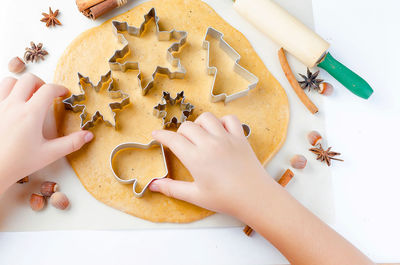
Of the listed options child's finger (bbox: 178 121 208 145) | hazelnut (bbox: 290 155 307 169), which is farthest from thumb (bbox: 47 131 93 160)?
hazelnut (bbox: 290 155 307 169)

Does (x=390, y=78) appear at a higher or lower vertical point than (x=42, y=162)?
higher

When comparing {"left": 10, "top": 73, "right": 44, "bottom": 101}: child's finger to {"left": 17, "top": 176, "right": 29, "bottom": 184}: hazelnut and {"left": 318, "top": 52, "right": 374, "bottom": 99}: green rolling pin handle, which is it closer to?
{"left": 17, "top": 176, "right": 29, "bottom": 184}: hazelnut

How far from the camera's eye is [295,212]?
0.88 m

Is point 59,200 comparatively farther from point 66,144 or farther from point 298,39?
point 298,39

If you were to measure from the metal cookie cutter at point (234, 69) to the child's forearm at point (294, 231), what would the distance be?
357mm

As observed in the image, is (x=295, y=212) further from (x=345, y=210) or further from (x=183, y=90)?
(x=183, y=90)

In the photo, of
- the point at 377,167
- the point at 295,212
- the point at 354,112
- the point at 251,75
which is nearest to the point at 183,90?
the point at 251,75

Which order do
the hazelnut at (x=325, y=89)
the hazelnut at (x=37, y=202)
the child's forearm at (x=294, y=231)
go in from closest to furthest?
the child's forearm at (x=294, y=231) → the hazelnut at (x=37, y=202) → the hazelnut at (x=325, y=89)

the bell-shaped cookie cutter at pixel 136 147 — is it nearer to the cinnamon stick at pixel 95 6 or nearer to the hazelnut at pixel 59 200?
the hazelnut at pixel 59 200

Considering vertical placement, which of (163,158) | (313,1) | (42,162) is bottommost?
(42,162)

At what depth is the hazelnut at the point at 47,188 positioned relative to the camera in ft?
3.13

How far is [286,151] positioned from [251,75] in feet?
1.00

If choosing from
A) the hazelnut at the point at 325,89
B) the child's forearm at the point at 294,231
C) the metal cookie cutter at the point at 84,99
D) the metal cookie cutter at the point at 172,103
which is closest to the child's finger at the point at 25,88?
the metal cookie cutter at the point at 84,99

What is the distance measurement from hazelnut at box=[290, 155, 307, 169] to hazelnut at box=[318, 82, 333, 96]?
0.93ft
